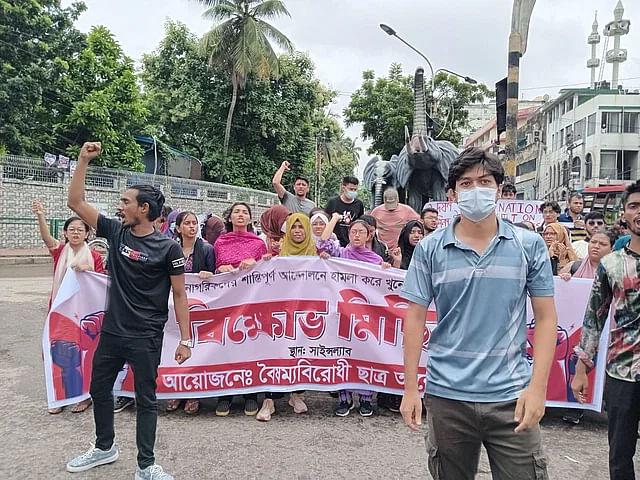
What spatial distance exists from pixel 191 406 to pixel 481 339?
9.92 feet

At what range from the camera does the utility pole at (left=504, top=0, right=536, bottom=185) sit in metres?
7.44

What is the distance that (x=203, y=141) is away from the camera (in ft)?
92.7

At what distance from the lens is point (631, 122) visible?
1522 inches

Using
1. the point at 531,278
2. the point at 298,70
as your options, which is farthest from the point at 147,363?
the point at 298,70

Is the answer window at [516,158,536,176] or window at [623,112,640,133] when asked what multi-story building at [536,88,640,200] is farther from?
window at [516,158,536,176]

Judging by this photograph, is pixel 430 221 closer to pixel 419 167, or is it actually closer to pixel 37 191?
pixel 419 167

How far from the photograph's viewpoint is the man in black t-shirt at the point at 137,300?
3137 mm

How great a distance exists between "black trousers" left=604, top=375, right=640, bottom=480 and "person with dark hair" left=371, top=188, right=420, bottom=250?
3860 mm

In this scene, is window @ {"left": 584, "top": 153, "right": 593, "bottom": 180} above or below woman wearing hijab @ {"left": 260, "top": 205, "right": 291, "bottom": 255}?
above

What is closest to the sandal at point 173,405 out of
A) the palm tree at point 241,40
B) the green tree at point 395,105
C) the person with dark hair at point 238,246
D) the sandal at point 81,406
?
the person with dark hair at point 238,246

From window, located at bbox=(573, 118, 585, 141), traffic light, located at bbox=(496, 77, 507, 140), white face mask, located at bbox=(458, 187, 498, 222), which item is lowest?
white face mask, located at bbox=(458, 187, 498, 222)

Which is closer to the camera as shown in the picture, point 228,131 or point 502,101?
point 502,101

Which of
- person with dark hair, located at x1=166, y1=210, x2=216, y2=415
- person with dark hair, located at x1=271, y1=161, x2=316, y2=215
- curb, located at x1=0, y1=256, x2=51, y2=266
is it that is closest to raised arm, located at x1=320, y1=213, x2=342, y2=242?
person with dark hair, located at x1=166, y1=210, x2=216, y2=415

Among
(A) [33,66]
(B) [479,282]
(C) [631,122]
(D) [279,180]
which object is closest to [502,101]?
(D) [279,180]
